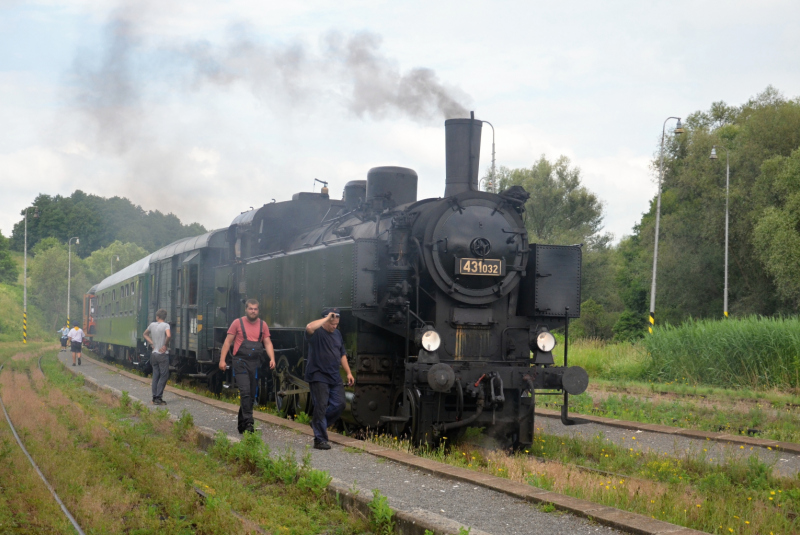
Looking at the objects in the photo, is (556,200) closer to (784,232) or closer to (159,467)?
(784,232)

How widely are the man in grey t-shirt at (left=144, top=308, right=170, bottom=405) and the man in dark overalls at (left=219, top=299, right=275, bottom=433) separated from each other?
15.0 ft

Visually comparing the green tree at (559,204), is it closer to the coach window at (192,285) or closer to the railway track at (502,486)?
the coach window at (192,285)

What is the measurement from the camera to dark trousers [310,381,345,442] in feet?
27.1

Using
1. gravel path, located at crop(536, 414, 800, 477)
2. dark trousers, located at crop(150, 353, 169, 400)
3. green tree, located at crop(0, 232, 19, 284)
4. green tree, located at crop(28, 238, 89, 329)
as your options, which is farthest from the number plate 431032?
green tree, located at crop(0, 232, 19, 284)

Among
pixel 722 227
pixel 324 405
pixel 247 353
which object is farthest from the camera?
pixel 722 227

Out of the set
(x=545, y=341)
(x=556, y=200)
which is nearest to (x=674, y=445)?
(x=545, y=341)

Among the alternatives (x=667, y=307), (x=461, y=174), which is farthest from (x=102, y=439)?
(x=667, y=307)

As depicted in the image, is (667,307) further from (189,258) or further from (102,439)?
(102,439)

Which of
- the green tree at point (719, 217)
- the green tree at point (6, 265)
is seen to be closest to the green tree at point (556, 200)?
the green tree at point (719, 217)

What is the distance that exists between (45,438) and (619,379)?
13.2m

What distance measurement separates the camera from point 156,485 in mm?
6938

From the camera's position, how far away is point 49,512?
6.34m

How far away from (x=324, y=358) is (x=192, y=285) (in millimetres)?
8418

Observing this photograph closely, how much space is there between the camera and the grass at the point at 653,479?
5.84 metres
